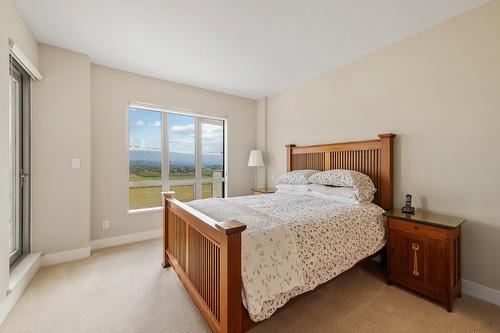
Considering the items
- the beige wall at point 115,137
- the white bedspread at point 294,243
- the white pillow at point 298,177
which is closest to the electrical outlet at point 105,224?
the beige wall at point 115,137

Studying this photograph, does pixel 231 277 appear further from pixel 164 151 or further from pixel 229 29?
pixel 164 151

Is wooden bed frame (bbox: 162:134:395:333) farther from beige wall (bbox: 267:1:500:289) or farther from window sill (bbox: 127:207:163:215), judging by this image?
window sill (bbox: 127:207:163:215)

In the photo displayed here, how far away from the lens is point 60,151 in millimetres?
2643

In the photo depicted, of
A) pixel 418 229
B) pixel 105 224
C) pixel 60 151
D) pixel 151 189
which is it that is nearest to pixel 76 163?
pixel 60 151

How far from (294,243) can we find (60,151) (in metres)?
2.94

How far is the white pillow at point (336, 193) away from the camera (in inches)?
92.7

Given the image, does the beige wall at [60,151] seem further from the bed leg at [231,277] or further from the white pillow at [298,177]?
the white pillow at [298,177]

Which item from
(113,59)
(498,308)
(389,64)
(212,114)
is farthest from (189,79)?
(498,308)

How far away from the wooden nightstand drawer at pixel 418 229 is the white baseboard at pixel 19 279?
333 centimetres

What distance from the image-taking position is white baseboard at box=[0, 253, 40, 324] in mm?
1692

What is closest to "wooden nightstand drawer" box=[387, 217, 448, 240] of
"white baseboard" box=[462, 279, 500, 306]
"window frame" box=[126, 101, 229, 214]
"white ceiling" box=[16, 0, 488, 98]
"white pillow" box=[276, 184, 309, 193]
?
"white baseboard" box=[462, 279, 500, 306]

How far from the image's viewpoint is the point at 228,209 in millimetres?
2043

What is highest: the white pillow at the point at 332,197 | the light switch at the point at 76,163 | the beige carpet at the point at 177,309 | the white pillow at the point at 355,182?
the light switch at the point at 76,163

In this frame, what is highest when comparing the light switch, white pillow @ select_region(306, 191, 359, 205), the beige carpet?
the light switch
